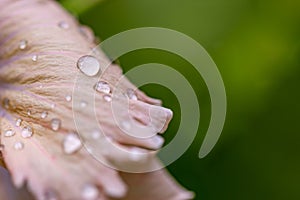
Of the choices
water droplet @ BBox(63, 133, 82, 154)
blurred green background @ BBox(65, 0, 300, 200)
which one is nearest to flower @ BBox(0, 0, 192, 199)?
water droplet @ BBox(63, 133, 82, 154)

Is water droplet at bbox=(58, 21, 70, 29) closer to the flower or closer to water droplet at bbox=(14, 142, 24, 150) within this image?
the flower

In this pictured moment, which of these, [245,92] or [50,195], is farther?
[245,92]

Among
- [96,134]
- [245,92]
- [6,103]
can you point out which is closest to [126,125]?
[96,134]

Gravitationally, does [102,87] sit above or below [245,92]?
above

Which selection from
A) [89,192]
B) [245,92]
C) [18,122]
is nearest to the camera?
[89,192]

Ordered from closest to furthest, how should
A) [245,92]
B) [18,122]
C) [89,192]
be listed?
[89,192]
[18,122]
[245,92]

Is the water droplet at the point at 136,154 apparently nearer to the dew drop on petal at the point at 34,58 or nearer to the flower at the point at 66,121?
the flower at the point at 66,121

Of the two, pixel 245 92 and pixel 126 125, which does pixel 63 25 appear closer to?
pixel 126 125

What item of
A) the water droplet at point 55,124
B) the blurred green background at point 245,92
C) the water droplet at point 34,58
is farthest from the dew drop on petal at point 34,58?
the blurred green background at point 245,92
